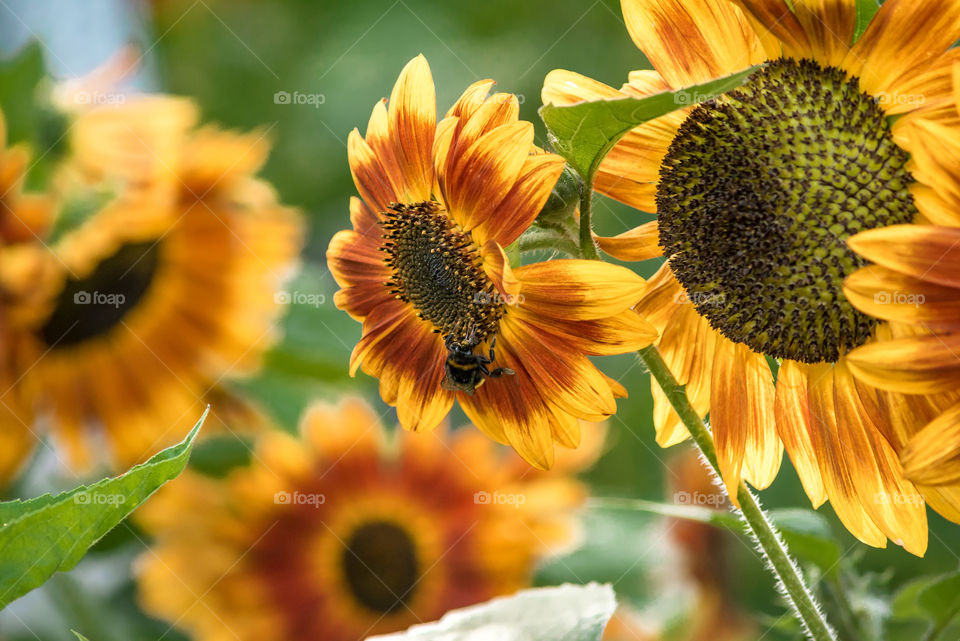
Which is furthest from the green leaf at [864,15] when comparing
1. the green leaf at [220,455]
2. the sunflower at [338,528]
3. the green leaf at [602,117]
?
the green leaf at [220,455]

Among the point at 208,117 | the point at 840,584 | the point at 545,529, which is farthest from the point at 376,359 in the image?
the point at 208,117

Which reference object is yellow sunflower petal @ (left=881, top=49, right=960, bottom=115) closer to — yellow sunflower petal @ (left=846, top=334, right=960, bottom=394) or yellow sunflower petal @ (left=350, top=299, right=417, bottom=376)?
yellow sunflower petal @ (left=846, top=334, right=960, bottom=394)

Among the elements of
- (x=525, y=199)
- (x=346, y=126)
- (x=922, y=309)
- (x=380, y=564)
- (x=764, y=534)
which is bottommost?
(x=380, y=564)

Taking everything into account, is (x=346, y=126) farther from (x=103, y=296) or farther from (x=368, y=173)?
(x=368, y=173)

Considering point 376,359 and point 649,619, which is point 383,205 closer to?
point 376,359

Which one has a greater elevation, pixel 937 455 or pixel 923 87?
pixel 923 87

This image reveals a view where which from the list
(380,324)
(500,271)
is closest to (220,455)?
(380,324)
